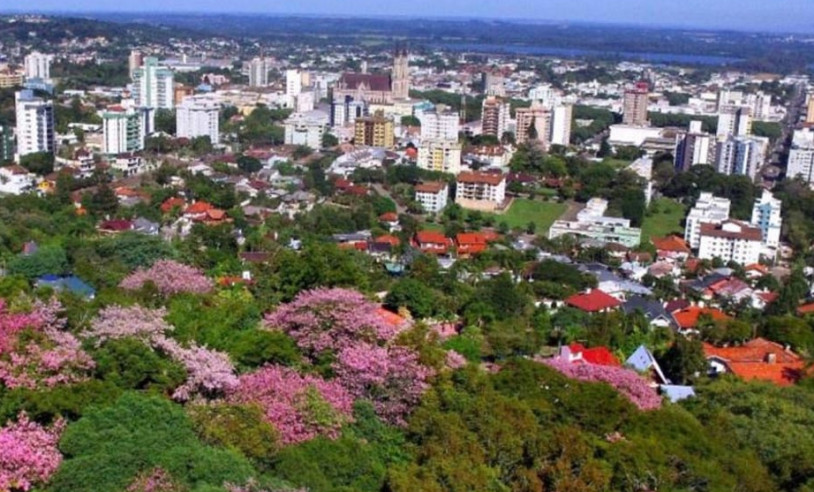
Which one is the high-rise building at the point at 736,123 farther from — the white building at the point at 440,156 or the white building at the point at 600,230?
the white building at the point at 600,230

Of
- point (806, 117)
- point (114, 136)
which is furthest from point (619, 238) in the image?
point (806, 117)

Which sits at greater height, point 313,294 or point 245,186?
point 313,294

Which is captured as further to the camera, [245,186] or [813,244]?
[245,186]

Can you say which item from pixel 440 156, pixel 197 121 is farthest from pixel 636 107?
pixel 197 121

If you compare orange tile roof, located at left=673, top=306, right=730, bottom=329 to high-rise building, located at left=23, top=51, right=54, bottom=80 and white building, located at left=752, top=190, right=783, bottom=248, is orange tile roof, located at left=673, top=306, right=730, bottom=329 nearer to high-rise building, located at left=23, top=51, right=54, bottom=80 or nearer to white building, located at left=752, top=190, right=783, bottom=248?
white building, located at left=752, top=190, right=783, bottom=248

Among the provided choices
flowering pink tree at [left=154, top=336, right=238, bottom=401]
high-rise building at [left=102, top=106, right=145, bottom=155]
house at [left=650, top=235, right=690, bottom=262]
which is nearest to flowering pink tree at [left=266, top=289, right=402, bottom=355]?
flowering pink tree at [left=154, top=336, right=238, bottom=401]

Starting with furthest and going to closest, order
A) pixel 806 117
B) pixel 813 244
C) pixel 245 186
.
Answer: pixel 806 117
pixel 245 186
pixel 813 244

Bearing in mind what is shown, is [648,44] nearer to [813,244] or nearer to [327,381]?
[813,244]
